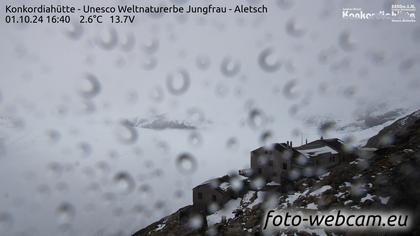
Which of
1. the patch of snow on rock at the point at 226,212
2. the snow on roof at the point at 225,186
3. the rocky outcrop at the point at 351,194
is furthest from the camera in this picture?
the snow on roof at the point at 225,186

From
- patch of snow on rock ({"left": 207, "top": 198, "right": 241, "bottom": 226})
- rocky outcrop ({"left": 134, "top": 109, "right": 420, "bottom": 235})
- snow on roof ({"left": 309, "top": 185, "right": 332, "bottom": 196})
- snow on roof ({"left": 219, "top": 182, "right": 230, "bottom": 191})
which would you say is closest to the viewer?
rocky outcrop ({"left": 134, "top": 109, "right": 420, "bottom": 235})

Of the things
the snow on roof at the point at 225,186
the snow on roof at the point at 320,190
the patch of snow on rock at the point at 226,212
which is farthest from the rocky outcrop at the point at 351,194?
the snow on roof at the point at 225,186

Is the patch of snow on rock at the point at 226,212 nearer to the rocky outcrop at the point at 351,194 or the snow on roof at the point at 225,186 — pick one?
the rocky outcrop at the point at 351,194

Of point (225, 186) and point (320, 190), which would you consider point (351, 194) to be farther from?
point (225, 186)

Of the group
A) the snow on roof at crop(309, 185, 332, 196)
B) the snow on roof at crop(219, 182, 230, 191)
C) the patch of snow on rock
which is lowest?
the patch of snow on rock

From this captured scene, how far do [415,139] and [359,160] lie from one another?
4270 millimetres

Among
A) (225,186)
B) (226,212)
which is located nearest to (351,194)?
(226,212)

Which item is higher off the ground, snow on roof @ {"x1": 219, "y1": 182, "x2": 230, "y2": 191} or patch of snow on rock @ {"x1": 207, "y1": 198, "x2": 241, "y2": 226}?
snow on roof @ {"x1": 219, "y1": 182, "x2": 230, "y2": 191}

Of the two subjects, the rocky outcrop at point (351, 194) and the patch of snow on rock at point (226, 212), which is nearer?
the rocky outcrop at point (351, 194)

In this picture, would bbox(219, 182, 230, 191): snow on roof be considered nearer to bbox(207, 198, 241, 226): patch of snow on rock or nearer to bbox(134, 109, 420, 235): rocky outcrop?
bbox(207, 198, 241, 226): patch of snow on rock

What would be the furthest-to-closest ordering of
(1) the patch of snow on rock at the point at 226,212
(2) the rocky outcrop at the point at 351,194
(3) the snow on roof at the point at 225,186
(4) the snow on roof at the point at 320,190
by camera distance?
1. (3) the snow on roof at the point at 225,186
2. (1) the patch of snow on rock at the point at 226,212
3. (4) the snow on roof at the point at 320,190
4. (2) the rocky outcrop at the point at 351,194

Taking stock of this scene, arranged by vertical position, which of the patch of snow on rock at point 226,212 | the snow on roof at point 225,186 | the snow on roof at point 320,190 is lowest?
the patch of snow on rock at point 226,212

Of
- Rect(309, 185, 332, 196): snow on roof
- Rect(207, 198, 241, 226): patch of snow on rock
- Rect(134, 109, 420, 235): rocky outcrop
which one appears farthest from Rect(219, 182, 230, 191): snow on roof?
Rect(309, 185, 332, 196): snow on roof

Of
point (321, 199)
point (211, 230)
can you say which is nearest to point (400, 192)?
point (321, 199)
